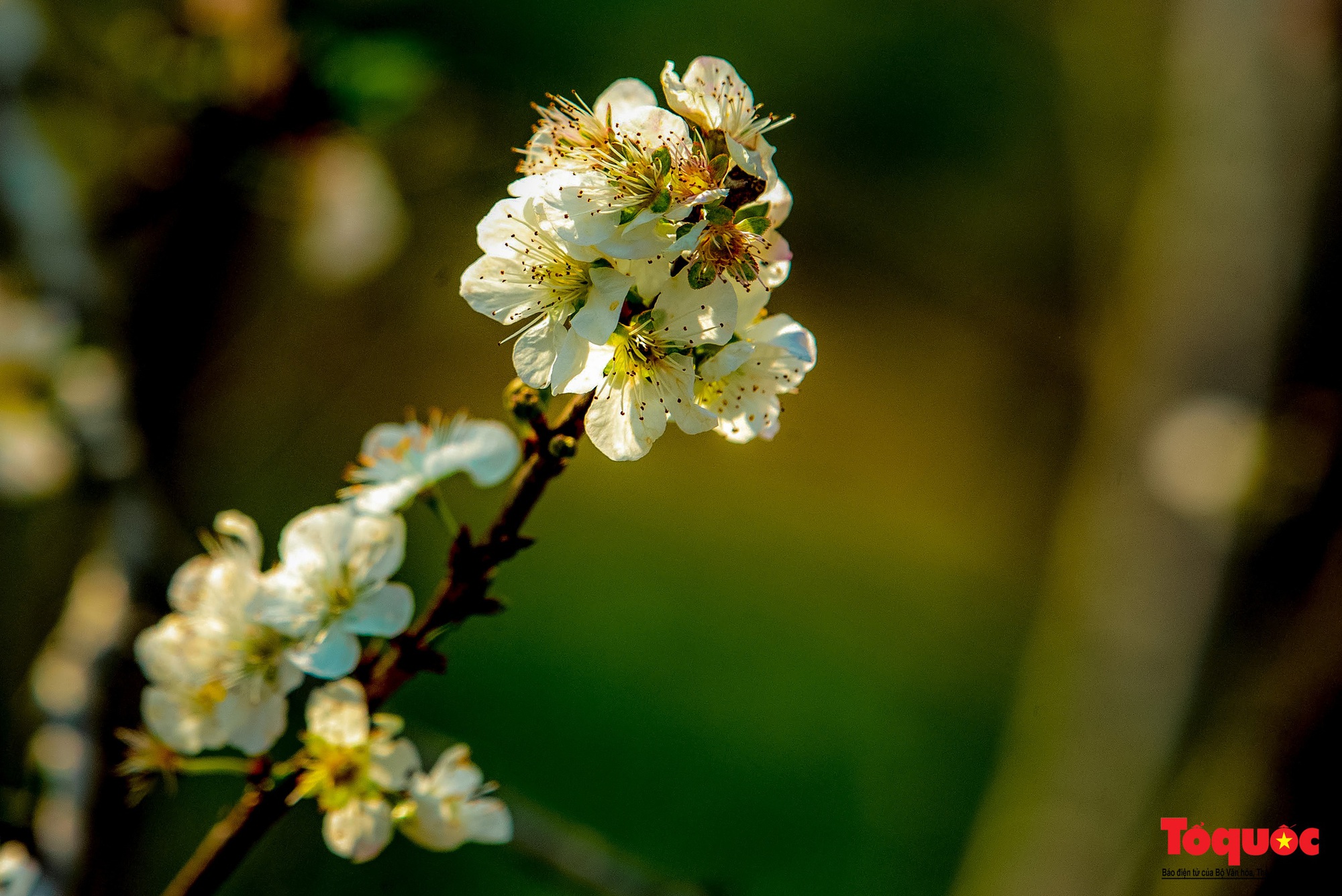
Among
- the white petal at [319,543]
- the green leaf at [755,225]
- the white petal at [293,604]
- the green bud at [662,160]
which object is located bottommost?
the white petal at [293,604]

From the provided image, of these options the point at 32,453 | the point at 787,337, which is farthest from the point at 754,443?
the point at 787,337

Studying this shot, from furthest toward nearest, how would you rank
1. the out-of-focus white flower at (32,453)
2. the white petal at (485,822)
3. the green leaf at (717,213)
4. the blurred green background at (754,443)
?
the blurred green background at (754,443), the out-of-focus white flower at (32,453), the white petal at (485,822), the green leaf at (717,213)

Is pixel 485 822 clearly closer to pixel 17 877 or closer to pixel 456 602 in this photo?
pixel 456 602

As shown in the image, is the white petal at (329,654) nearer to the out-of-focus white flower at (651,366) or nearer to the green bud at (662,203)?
the out-of-focus white flower at (651,366)

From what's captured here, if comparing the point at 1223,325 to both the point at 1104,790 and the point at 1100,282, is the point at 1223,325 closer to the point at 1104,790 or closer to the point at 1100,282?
the point at 1100,282

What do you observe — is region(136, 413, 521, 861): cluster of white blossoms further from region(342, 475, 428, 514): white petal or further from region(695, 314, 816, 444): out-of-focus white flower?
region(695, 314, 816, 444): out-of-focus white flower

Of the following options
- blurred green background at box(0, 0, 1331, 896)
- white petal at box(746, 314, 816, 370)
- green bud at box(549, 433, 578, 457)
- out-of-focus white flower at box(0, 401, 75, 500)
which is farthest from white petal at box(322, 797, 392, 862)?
blurred green background at box(0, 0, 1331, 896)

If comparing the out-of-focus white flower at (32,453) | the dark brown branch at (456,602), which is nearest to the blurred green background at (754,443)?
the out-of-focus white flower at (32,453)
